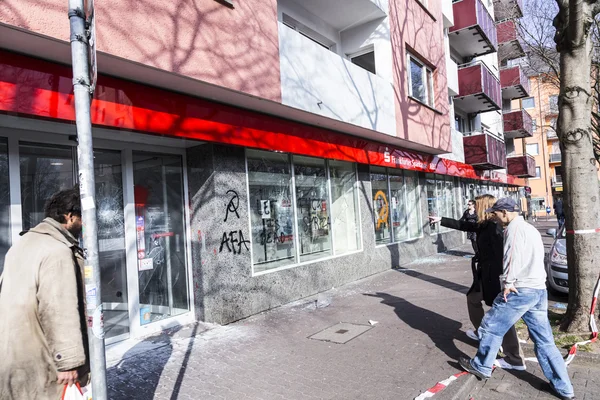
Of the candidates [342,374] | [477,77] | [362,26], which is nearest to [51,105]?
[342,374]

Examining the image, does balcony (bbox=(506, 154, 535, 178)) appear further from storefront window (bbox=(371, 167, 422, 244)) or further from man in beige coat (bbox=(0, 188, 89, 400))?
man in beige coat (bbox=(0, 188, 89, 400))

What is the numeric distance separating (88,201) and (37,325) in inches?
35.6

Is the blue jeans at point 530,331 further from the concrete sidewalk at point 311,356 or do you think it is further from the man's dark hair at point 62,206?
the man's dark hair at point 62,206

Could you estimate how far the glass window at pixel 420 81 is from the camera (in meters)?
11.4

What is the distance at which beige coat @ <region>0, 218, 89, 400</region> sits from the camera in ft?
7.54

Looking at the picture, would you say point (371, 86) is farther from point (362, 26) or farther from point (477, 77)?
point (477, 77)

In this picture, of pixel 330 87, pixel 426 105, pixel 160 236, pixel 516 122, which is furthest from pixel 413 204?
pixel 516 122

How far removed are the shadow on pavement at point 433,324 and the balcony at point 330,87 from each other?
3.58m

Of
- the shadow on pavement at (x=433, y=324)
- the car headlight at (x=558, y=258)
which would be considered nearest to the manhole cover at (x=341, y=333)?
the shadow on pavement at (x=433, y=324)

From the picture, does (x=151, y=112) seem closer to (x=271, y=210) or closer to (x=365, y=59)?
(x=271, y=210)

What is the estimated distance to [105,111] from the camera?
14.7ft

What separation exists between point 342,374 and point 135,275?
3173 millimetres

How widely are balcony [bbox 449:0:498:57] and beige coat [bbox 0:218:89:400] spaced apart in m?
16.6

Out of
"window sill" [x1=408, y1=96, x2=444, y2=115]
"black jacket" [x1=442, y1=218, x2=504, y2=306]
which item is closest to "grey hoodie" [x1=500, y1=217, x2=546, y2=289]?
"black jacket" [x1=442, y1=218, x2=504, y2=306]
